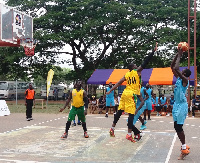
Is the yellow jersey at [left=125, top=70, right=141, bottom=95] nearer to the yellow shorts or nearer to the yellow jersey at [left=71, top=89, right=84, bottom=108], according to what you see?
the yellow shorts

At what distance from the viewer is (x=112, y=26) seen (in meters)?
29.6

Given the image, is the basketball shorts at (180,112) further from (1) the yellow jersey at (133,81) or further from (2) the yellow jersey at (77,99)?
(2) the yellow jersey at (77,99)

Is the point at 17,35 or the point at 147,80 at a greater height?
the point at 17,35

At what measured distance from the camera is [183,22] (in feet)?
99.3

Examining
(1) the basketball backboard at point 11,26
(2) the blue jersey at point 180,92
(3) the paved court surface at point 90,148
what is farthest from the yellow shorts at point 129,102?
(1) the basketball backboard at point 11,26

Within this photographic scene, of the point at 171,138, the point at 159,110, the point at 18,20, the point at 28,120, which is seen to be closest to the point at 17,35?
the point at 18,20

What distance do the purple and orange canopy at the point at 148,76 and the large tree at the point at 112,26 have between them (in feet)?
22.4

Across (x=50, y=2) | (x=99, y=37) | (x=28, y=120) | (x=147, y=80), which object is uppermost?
(x=50, y=2)

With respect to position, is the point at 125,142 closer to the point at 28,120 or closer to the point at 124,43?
the point at 28,120

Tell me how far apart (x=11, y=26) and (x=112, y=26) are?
14.9 meters

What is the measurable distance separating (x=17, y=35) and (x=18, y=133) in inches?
293

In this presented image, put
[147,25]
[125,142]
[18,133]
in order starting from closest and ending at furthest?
[125,142] < [18,133] < [147,25]

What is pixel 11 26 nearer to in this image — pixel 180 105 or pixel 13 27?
A: pixel 13 27

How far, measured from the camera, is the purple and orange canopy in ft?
64.0
